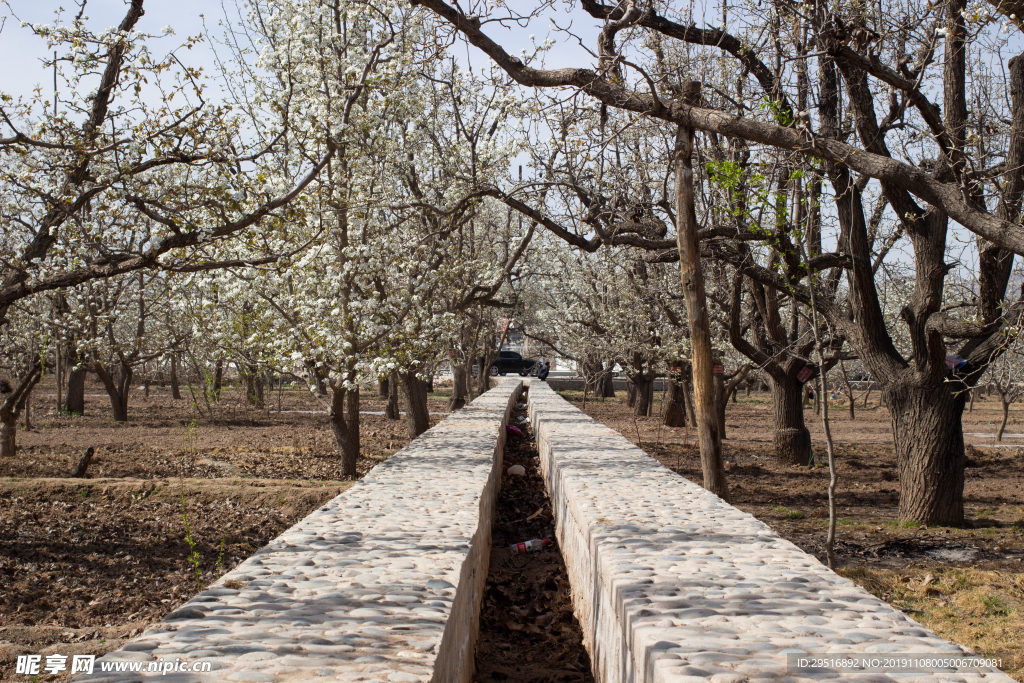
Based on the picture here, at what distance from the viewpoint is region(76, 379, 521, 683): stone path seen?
7.83 feet

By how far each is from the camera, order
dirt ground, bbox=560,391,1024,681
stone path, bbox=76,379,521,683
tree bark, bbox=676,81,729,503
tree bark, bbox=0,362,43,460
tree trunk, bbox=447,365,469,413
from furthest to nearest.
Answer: tree trunk, bbox=447,365,469,413 → tree bark, bbox=0,362,43,460 → tree bark, bbox=676,81,729,503 → dirt ground, bbox=560,391,1024,681 → stone path, bbox=76,379,521,683

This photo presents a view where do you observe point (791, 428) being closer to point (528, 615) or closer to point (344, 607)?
point (528, 615)

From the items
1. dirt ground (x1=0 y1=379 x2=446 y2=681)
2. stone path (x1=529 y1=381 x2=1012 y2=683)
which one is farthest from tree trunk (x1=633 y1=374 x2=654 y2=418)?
stone path (x1=529 y1=381 x2=1012 y2=683)

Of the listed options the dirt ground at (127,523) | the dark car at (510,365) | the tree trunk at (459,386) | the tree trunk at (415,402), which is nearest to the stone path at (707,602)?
the dirt ground at (127,523)

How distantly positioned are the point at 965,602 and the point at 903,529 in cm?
268

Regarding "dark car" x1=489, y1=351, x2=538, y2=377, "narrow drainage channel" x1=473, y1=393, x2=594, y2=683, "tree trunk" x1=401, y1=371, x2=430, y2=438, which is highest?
"dark car" x1=489, y1=351, x2=538, y2=377

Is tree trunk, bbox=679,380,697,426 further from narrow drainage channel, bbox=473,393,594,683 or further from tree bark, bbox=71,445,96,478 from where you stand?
tree bark, bbox=71,445,96,478

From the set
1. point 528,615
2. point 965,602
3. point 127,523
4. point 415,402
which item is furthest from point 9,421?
point 965,602

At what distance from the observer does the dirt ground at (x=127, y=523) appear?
5508 millimetres

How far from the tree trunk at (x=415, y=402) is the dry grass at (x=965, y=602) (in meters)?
9.10

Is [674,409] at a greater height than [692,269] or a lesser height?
lesser

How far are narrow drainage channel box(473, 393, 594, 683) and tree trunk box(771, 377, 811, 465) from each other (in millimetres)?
6870

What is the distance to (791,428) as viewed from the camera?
1413 cm

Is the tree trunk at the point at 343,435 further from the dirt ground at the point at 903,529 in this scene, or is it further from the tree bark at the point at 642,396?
the tree bark at the point at 642,396
